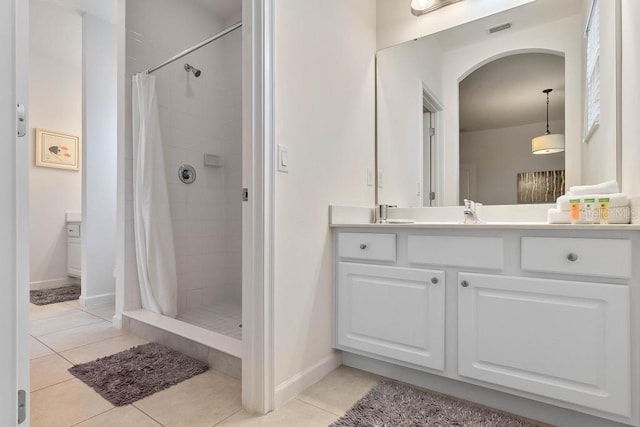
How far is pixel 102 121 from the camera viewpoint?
3121 millimetres

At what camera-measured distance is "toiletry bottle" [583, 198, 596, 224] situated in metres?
1.32

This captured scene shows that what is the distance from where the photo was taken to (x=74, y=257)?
12.2 feet

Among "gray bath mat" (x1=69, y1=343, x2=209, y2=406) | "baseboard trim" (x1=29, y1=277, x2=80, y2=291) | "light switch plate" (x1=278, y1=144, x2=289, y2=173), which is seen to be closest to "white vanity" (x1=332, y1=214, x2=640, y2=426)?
"light switch plate" (x1=278, y1=144, x2=289, y2=173)

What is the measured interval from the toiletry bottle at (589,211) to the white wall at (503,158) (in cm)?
47

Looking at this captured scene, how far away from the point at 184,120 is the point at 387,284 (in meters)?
2.21

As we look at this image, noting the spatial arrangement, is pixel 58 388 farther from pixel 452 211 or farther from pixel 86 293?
pixel 452 211

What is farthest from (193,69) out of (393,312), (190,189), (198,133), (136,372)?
(393,312)

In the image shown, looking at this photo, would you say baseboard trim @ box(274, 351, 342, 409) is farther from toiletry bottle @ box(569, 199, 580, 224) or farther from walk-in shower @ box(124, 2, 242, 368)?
toiletry bottle @ box(569, 199, 580, 224)

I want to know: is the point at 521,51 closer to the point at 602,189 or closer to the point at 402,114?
the point at 402,114

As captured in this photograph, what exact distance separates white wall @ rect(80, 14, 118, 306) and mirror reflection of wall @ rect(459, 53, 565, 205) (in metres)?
3.07

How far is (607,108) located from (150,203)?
2.71 metres

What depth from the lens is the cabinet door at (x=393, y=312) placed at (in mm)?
1519

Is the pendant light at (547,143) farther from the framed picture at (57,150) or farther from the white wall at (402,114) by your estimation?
the framed picture at (57,150)

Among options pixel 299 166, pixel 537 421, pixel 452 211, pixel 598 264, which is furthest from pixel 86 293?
pixel 598 264
